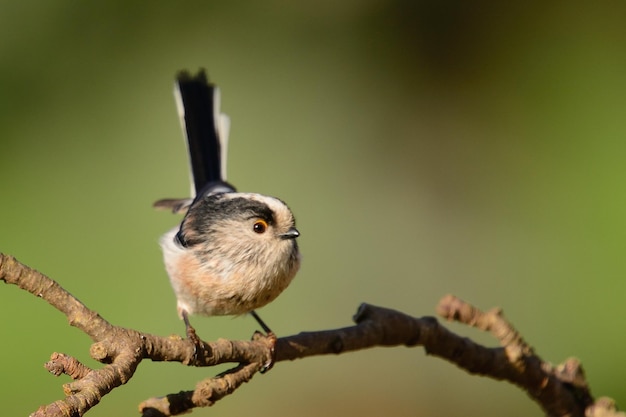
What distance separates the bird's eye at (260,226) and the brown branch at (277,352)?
1.39ft

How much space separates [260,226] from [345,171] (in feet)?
6.69

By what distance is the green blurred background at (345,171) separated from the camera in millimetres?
3318

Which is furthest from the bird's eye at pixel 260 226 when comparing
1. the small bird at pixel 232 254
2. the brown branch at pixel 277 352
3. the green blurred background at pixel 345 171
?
the green blurred background at pixel 345 171

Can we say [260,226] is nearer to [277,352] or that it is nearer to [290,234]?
[290,234]

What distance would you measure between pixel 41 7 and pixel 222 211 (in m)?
1.95

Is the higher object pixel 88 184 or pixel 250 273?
pixel 88 184

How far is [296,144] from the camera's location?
415 centimetres

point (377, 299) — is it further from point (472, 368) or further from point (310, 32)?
point (472, 368)

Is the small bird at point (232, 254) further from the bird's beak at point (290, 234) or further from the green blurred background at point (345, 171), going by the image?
the green blurred background at point (345, 171)

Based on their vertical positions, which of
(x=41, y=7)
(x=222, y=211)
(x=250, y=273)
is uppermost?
(x=41, y=7)

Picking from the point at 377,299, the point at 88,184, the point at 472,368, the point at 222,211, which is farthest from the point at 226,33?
the point at 472,368

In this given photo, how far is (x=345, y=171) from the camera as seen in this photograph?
165 inches

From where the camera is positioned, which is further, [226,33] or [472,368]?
[226,33]

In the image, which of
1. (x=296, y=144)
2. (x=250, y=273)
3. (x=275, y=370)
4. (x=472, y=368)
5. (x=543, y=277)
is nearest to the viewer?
(x=472, y=368)
